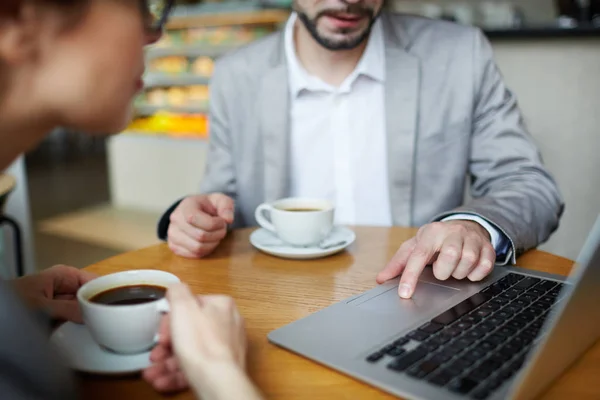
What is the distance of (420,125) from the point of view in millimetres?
1462

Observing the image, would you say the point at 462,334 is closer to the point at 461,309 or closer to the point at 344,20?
the point at 461,309

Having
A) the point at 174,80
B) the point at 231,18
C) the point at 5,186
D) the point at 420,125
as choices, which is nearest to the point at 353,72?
the point at 420,125

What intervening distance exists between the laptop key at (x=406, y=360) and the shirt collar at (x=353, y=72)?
100cm

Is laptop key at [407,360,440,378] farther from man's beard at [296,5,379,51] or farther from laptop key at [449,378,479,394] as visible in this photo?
man's beard at [296,5,379,51]

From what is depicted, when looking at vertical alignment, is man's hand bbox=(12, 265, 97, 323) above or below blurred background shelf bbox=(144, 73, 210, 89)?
above

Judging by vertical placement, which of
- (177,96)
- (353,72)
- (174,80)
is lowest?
(177,96)

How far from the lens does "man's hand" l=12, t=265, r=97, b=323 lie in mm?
732

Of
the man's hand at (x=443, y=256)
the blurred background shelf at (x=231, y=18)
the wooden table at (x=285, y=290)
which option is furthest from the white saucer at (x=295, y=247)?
the blurred background shelf at (x=231, y=18)

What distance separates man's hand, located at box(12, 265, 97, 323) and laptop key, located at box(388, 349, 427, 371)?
1.28 feet

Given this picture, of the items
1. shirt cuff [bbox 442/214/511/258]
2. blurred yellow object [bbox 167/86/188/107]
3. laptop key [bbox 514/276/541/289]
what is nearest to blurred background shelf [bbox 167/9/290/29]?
blurred yellow object [bbox 167/86/188/107]

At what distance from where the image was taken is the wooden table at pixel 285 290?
1.96 feet

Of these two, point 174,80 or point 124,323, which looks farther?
point 174,80

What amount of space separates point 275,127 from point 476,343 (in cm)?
97

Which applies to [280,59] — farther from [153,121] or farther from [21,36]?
[153,121]
